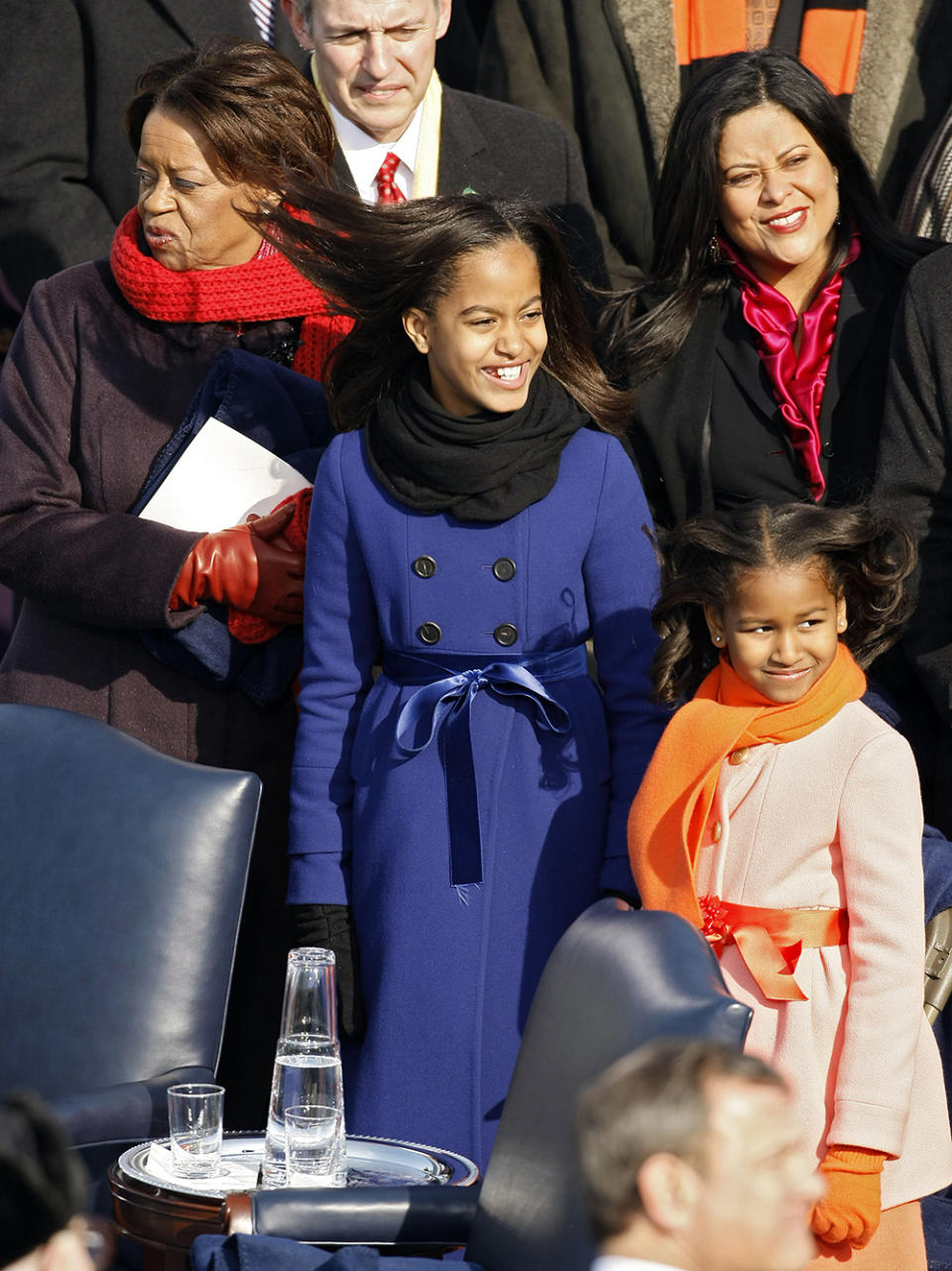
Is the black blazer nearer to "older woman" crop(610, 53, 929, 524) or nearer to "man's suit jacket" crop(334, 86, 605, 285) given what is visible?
"older woman" crop(610, 53, 929, 524)

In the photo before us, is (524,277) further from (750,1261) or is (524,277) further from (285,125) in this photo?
(750,1261)

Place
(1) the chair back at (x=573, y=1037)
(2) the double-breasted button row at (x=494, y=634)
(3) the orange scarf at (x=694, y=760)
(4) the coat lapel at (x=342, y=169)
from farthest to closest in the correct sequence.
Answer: (4) the coat lapel at (x=342, y=169), (2) the double-breasted button row at (x=494, y=634), (3) the orange scarf at (x=694, y=760), (1) the chair back at (x=573, y=1037)

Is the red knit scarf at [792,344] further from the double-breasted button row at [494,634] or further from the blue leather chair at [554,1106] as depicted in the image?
the blue leather chair at [554,1106]

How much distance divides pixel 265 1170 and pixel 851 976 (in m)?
0.89

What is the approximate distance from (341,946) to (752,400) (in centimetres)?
131

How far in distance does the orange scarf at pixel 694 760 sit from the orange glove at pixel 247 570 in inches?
32.2

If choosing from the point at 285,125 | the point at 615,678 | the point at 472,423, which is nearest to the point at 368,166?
the point at 285,125

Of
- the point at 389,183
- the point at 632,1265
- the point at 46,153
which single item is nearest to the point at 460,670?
the point at 389,183

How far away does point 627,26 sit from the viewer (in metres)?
4.60

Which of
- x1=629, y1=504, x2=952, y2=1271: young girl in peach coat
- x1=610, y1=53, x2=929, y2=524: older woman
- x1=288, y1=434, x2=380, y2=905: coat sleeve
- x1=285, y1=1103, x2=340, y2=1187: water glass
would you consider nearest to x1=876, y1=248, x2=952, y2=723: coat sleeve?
x1=610, y1=53, x2=929, y2=524: older woman

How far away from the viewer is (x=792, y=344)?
3.68 meters

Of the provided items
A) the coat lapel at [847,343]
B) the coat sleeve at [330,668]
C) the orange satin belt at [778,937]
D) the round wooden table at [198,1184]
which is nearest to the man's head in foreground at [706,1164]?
the round wooden table at [198,1184]

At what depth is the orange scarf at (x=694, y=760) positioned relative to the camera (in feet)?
9.57

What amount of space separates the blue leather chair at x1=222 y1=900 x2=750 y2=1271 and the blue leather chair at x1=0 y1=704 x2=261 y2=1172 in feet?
2.08
